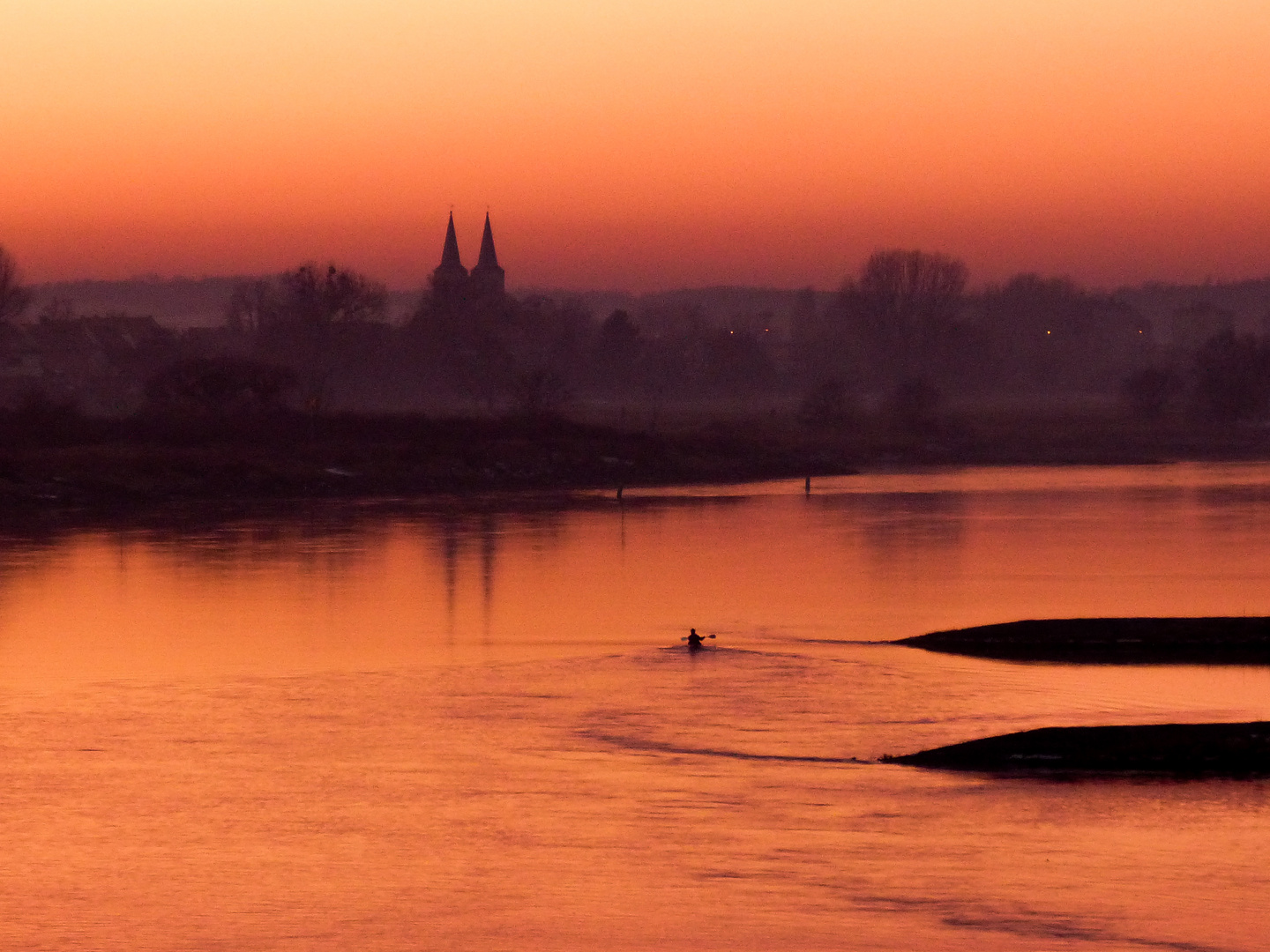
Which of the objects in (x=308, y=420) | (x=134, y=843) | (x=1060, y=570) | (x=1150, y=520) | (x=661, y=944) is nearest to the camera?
(x=661, y=944)

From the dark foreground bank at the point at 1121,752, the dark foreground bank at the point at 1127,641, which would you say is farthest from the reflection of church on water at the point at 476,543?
the dark foreground bank at the point at 1121,752

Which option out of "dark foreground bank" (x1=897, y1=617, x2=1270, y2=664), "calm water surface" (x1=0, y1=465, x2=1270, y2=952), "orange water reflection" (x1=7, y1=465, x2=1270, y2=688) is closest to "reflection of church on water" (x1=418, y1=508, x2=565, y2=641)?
"orange water reflection" (x1=7, y1=465, x2=1270, y2=688)

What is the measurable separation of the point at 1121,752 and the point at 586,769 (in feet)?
21.3

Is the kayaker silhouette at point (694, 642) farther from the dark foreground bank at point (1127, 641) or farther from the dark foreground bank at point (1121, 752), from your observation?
the dark foreground bank at point (1121, 752)

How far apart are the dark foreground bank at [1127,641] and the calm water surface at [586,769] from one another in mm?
982

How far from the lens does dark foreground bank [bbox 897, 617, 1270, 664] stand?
30.9 m

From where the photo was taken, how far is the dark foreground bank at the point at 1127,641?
30938mm

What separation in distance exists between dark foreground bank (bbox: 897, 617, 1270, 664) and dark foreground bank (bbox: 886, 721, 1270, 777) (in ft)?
28.9

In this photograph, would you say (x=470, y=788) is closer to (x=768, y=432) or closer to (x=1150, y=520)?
(x=1150, y=520)

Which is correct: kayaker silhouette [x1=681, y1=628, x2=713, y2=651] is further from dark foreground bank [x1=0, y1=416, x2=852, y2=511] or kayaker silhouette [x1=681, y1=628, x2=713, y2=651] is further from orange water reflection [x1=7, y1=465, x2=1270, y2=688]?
dark foreground bank [x1=0, y1=416, x2=852, y2=511]

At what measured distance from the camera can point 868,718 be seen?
26156 millimetres

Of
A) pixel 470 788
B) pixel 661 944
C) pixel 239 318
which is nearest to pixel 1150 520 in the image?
pixel 470 788

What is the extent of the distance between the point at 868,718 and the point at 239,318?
168648 millimetres

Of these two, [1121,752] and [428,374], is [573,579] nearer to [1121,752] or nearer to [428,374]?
[1121,752]
